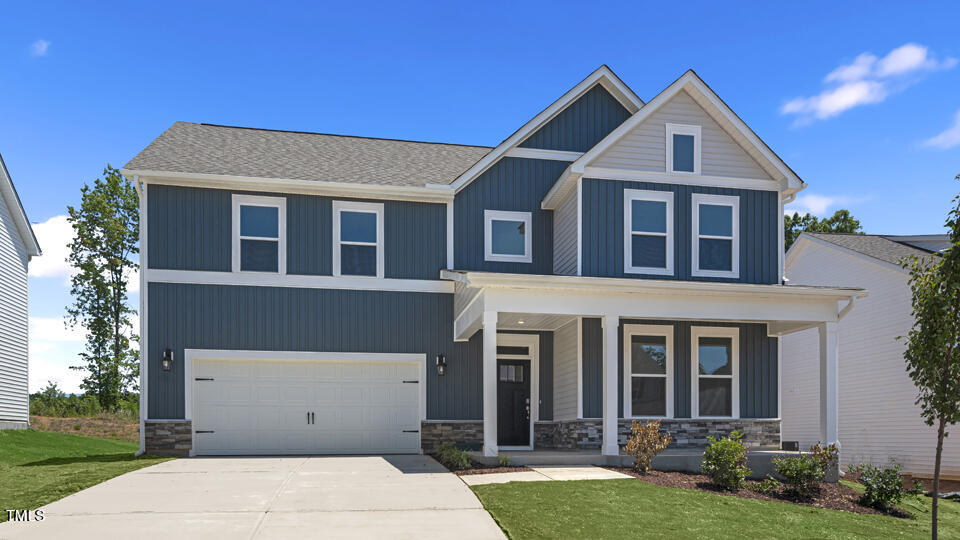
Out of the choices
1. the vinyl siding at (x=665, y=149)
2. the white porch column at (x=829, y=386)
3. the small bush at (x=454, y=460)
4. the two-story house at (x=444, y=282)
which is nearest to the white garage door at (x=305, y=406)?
the two-story house at (x=444, y=282)

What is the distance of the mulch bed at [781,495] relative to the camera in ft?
35.8

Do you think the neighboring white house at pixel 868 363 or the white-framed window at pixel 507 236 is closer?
the white-framed window at pixel 507 236

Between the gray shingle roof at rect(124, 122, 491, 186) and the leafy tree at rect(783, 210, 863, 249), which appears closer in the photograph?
the gray shingle roof at rect(124, 122, 491, 186)

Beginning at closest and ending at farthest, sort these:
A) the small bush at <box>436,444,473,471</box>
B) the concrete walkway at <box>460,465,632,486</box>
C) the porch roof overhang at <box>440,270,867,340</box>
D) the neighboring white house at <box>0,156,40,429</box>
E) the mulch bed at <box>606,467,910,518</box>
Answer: the mulch bed at <box>606,467,910,518</box>
the concrete walkway at <box>460,465,632,486</box>
the small bush at <box>436,444,473,471</box>
the porch roof overhang at <box>440,270,867,340</box>
the neighboring white house at <box>0,156,40,429</box>

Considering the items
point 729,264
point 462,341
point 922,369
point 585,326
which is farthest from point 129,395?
point 922,369

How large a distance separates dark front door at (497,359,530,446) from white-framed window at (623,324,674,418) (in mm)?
2389

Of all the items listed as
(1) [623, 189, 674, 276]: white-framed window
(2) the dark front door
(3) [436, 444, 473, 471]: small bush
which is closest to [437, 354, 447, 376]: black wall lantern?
(2) the dark front door

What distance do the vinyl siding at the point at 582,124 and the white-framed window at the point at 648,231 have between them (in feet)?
7.11

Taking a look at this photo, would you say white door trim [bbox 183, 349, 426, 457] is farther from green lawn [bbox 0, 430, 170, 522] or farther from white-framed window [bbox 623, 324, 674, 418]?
white-framed window [bbox 623, 324, 674, 418]

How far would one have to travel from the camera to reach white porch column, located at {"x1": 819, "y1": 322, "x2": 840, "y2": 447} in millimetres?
14023

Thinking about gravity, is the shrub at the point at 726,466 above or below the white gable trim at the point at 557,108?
below

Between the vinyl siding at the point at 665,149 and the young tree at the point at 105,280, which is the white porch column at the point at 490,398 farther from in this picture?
the young tree at the point at 105,280

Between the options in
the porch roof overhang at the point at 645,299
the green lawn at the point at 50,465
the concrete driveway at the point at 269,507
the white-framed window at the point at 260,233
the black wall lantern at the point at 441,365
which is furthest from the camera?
the black wall lantern at the point at 441,365

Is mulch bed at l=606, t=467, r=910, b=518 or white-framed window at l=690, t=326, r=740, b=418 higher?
white-framed window at l=690, t=326, r=740, b=418
